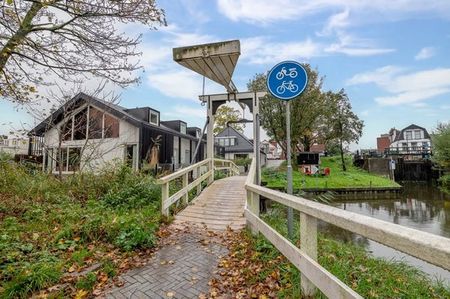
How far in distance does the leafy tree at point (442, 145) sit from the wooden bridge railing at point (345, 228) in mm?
29637

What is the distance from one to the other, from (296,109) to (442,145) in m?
14.4

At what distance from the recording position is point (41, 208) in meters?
5.89

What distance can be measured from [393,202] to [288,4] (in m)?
17.7

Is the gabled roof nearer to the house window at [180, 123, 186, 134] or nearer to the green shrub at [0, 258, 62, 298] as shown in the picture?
the house window at [180, 123, 186, 134]

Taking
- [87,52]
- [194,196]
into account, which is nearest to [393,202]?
[194,196]

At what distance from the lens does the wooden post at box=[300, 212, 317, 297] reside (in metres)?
2.50

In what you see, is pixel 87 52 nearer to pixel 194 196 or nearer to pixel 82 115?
pixel 194 196

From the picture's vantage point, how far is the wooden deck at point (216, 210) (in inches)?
235

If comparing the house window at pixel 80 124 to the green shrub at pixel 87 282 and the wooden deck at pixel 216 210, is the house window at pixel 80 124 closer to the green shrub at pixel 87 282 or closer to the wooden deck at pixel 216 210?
the wooden deck at pixel 216 210

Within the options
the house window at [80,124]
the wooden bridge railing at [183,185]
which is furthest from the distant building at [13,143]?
the wooden bridge railing at [183,185]

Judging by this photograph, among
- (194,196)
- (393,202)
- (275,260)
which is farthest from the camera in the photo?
(393,202)

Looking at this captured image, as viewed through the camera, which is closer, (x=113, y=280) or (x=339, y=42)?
(x=113, y=280)

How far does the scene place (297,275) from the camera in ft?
10.3

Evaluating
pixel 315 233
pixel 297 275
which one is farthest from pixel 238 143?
pixel 315 233
